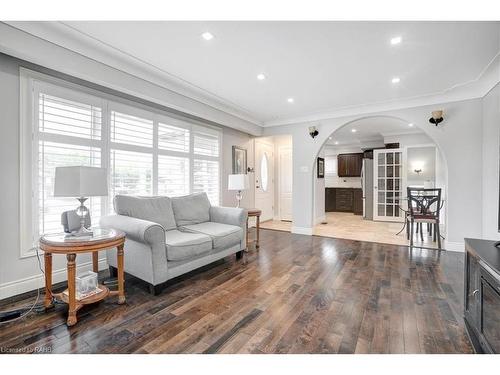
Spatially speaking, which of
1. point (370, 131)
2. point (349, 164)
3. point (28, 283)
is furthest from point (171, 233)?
point (349, 164)

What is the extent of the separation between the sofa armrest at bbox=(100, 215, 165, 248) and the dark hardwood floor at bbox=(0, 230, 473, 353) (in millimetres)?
541

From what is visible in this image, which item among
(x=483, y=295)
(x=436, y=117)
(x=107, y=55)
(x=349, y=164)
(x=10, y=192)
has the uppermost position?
(x=107, y=55)

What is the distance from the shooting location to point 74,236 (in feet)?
6.79

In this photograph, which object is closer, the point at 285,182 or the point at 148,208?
the point at 148,208

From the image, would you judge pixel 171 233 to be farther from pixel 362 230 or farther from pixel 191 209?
pixel 362 230

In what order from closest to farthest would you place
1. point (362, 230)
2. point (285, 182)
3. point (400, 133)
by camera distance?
1. point (362, 230)
2. point (400, 133)
3. point (285, 182)

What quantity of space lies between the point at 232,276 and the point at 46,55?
9.35 feet

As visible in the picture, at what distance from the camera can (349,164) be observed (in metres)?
8.68

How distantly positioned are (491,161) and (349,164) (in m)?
5.38

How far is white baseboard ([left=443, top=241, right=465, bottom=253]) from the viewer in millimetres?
3805

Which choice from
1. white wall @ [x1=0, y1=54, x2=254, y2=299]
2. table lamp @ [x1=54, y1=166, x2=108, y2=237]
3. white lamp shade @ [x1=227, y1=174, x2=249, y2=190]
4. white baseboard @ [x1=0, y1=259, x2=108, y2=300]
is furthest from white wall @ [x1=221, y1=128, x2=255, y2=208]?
white wall @ [x1=0, y1=54, x2=254, y2=299]

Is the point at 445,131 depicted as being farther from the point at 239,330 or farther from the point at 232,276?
the point at 239,330

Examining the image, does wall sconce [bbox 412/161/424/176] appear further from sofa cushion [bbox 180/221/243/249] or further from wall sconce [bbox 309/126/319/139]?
sofa cushion [bbox 180/221/243/249]
